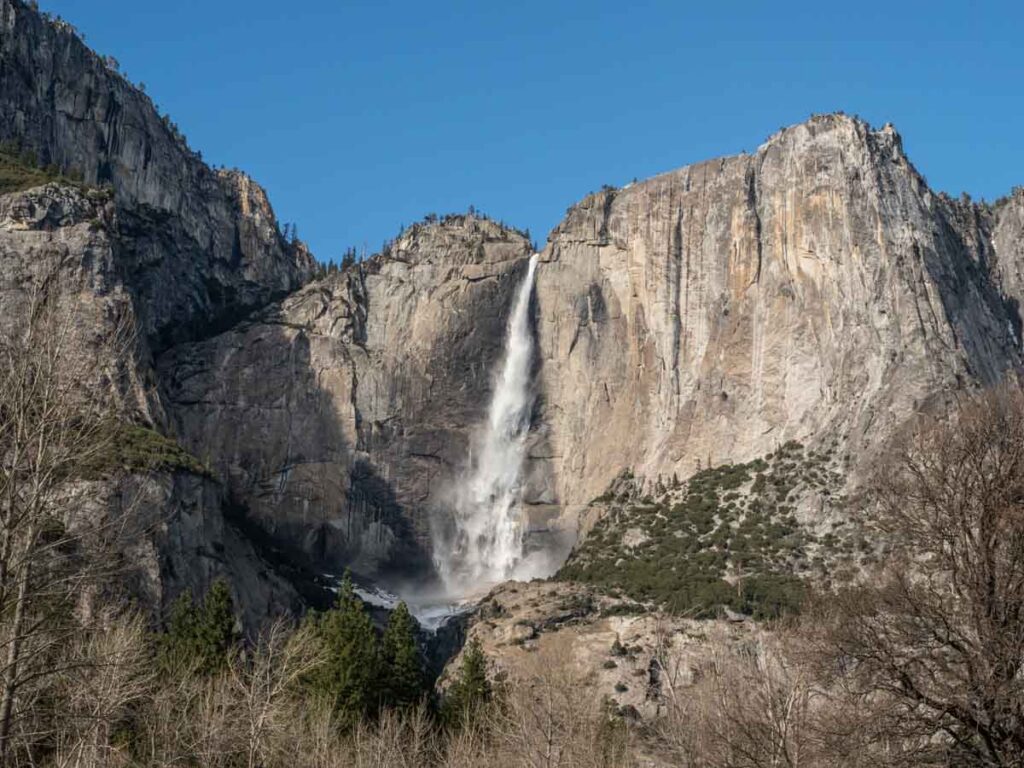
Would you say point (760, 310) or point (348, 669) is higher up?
point (760, 310)

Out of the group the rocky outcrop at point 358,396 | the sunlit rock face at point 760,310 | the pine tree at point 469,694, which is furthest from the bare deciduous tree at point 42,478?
the rocky outcrop at point 358,396

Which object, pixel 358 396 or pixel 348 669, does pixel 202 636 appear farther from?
pixel 358 396

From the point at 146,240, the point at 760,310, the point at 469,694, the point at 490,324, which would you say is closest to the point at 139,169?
the point at 146,240

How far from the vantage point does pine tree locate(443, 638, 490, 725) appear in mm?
62406

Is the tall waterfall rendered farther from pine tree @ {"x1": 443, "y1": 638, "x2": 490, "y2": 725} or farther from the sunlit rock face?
pine tree @ {"x1": 443, "y1": 638, "x2": 490, "y2": 725}

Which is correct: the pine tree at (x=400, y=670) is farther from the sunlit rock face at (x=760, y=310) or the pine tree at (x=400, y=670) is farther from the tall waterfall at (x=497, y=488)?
the tall waterfall at (x=497, y=488)

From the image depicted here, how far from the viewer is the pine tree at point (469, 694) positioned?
62406 mm

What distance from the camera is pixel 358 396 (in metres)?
125

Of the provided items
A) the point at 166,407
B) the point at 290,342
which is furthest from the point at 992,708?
the point at 290,342

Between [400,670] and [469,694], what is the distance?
4760mm

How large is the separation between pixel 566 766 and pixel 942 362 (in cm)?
6351

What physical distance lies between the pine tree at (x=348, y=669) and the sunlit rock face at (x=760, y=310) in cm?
4395

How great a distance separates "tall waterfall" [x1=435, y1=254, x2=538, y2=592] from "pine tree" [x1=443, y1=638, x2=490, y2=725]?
168 ft

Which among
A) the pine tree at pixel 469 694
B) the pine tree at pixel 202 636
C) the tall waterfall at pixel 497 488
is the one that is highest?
the tall waterfall at pixel 497 488
